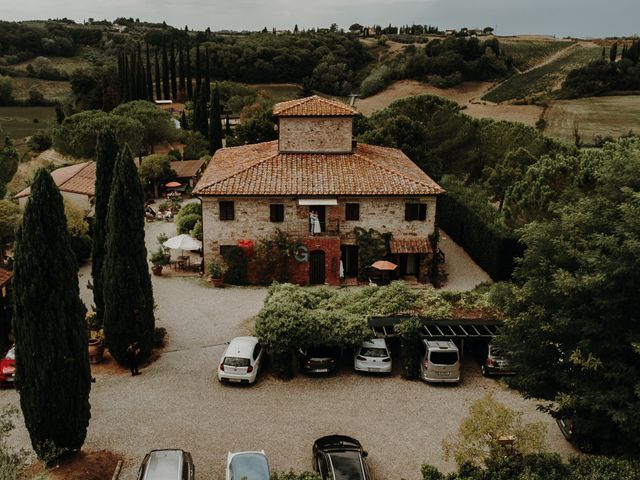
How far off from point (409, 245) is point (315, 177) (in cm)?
681

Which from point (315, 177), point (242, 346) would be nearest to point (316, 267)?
point (315, 177)

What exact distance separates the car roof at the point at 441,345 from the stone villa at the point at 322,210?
10301 millimetres

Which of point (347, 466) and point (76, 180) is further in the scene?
point (76, 180)

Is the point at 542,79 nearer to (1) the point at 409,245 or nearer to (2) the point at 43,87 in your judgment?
(1) the point at 409,245

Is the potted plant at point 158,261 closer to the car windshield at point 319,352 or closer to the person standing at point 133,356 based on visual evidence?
the person standing at point 133,356

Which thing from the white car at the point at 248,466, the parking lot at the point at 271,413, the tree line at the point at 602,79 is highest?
the tree line at the point at 602,79

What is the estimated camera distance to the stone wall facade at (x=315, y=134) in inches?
1412

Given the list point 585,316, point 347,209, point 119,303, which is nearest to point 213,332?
point 119,303

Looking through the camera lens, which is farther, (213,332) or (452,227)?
(452,227)

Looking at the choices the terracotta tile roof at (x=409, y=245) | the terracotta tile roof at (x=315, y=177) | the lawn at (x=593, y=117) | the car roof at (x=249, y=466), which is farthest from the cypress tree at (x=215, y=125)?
the car roof at (x=249, y=466)

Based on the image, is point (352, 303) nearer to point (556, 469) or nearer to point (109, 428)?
point (109, 428)

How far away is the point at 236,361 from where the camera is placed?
2197 cm

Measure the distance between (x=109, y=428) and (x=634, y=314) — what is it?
16503 mm

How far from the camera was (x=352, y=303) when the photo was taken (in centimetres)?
2475
